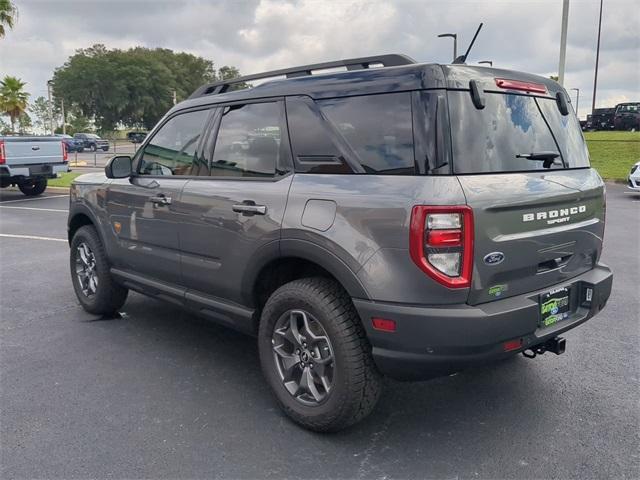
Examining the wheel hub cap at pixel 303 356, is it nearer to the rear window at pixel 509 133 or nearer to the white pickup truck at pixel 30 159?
the rear window at pixel 509 133

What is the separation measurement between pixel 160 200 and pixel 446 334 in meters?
2.39

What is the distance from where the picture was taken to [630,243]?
8078 millimetres

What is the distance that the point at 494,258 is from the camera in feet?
8.70

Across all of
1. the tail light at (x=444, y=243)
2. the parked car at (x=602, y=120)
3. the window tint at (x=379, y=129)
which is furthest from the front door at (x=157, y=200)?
the parked car at (x=602, y=120)

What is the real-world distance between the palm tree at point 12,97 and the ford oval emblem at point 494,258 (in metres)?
53.2

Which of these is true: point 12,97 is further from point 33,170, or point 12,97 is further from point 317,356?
point 317,356

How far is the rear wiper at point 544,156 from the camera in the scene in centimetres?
300

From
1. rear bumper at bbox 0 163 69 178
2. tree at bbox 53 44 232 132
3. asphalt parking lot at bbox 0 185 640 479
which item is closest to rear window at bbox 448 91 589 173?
asphalt parking lot at bbox 0 185 640 479

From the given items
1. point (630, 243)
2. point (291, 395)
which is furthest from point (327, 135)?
point (630, 243)

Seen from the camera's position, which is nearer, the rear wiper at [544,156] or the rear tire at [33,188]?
the rear wiper at [544,156]

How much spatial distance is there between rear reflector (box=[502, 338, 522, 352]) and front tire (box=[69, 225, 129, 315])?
3.43 meters

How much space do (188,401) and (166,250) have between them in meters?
1.14

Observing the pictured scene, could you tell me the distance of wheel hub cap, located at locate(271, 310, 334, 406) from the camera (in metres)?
3.04

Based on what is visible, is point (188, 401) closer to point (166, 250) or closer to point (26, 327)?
point (166, 250)
